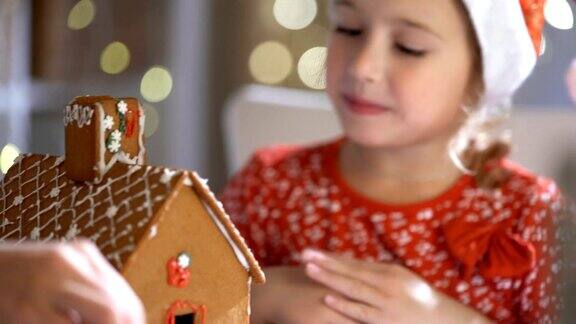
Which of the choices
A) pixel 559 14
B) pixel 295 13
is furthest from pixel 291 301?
pixel 295 13

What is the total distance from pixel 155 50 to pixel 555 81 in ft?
3.41

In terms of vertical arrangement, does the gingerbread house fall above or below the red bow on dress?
above

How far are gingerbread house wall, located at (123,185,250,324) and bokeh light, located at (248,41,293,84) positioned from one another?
4.77 feet

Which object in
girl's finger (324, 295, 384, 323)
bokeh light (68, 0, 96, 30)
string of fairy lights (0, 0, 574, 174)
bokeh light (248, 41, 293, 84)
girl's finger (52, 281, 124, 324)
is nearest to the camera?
girl's finger (52, 281, 124, 324)

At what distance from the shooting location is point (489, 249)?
0.85m

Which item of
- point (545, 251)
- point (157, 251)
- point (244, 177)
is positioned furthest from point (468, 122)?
point (157, 251)

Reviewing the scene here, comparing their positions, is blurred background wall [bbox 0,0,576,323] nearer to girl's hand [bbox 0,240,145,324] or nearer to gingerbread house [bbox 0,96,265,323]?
gingerbread house [bbox 0,96,265,323]

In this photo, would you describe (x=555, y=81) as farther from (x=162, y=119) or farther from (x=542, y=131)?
(x=162, y=119)

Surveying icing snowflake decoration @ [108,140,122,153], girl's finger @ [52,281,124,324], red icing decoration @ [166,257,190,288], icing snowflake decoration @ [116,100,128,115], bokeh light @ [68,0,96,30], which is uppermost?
bokeh light @ [68,0,96,30]

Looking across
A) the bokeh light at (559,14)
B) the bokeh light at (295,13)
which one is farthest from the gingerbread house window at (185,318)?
the bokeh light at (295,13)

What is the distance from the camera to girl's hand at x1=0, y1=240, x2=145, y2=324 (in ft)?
1.27

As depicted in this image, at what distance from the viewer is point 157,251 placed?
0.46 meters

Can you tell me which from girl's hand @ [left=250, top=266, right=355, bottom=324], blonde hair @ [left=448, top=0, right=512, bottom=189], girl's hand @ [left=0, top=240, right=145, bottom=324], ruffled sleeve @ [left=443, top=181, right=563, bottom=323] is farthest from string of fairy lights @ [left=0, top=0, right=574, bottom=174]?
girl's hand @ [left=0, top=240, right=145, bottom=324]

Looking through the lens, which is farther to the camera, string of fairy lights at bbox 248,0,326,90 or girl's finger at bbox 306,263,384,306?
string of fairy lights at bbox 248,0,326,90
